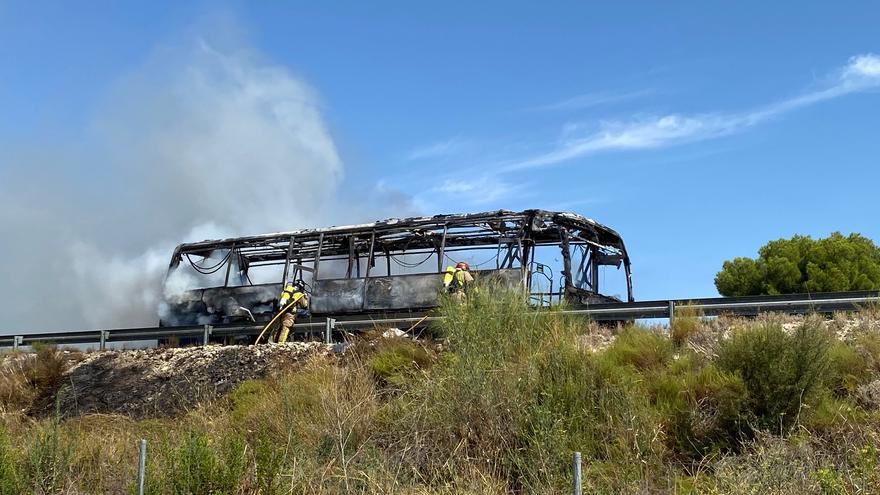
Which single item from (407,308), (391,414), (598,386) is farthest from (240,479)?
(407,308)

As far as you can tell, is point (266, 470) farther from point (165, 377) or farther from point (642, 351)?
point (165, 377)

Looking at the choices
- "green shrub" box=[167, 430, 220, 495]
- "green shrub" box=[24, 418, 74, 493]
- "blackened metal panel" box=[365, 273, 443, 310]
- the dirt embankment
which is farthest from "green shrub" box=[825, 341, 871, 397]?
"blackened metal panel" box=[365, 273, 443, 310]

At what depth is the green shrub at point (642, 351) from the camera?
12195mm

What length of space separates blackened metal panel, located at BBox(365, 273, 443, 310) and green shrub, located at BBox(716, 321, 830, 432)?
941cm

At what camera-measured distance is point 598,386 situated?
1105cm

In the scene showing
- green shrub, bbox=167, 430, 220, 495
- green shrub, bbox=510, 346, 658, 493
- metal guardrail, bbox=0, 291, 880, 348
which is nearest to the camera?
green shrub, bbox=510, 346, 658, 493

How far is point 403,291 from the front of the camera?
2003cm

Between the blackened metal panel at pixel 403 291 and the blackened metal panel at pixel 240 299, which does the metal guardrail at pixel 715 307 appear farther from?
the blackened metal panel at pixel 240 299

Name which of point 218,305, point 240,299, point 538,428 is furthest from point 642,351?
point 218,305

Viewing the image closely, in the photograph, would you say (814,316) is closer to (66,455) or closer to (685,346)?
(685,346)

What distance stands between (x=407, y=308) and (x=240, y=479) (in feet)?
31.8

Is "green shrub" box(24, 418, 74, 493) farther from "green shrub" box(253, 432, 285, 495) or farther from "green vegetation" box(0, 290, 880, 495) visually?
"green shrub" box(253, 432, 285, 495)

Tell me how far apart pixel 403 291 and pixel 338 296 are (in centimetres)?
174

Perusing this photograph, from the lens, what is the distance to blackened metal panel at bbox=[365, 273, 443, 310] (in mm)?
19562
